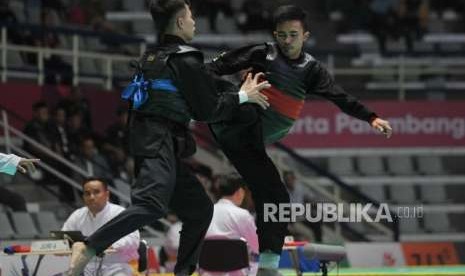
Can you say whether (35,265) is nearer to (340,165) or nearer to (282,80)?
(282,80)

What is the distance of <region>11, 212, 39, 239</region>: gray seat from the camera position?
14.1 meters

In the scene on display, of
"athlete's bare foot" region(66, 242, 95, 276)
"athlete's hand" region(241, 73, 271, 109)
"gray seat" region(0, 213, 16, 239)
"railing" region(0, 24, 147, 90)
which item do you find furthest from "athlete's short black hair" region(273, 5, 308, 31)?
"railing" region(0, 24, 147, 90)

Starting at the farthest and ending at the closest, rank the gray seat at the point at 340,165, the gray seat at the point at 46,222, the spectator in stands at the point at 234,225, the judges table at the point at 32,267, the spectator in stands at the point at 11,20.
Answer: the gray seat at the point at 340,165 → the spectator in stands at the point at 11,20 → the gray seat at the point at 46,222 → the spectator in stands at the point at 234,225 → the judges table at the point at 32,267

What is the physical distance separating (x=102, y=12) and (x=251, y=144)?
12.1m

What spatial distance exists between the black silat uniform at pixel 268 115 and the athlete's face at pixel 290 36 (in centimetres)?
5

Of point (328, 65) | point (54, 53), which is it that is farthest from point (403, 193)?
point (54, 53)

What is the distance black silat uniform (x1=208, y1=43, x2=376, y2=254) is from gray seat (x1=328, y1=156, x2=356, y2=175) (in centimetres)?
1038

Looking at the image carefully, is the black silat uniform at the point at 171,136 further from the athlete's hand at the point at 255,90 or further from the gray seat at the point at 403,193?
the gray seat at the point at 403,193

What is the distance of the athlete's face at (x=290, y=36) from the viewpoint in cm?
855

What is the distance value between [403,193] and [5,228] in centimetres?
716

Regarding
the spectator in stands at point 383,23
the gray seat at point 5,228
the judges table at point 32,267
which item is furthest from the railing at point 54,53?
the judges table at point 32,267

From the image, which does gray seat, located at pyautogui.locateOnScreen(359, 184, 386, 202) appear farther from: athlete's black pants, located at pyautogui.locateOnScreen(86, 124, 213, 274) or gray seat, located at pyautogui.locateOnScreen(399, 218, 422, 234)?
athlete's black pants, located at pyautogui.locateOnScreen(86, 124, 213, 274)

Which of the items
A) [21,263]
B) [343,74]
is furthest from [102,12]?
[21,263]

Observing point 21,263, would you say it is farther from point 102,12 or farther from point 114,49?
point 102,12
